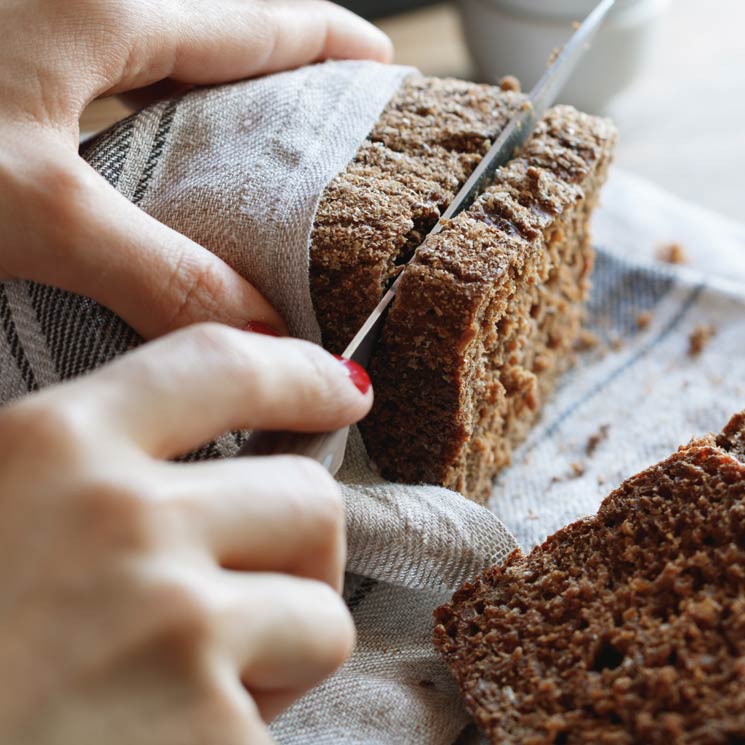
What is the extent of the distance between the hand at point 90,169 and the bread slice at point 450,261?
193 mm

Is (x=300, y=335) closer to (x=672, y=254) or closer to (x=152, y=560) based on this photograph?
(x=152, y=560)

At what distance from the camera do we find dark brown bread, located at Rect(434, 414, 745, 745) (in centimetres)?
124

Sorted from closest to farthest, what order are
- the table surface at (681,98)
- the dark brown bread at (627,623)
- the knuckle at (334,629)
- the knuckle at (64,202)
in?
the knuckle at (334,629) → the dark brown bread at (627,623) → the knuckle at (64,202) → the table surface at (681,98)

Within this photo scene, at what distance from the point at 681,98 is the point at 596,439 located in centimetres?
164

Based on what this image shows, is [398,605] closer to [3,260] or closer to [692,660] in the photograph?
[692,660]

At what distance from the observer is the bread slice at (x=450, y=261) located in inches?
59.4

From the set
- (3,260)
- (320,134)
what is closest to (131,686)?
(3,260)

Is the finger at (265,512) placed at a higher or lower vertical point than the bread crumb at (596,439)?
higher

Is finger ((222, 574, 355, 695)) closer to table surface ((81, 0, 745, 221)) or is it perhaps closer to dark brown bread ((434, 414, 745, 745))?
dark brown bread ((434, 414, 745, 745))

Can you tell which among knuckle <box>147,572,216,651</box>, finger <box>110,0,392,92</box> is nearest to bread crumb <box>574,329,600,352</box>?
finger <box>110,0,392,92</box>

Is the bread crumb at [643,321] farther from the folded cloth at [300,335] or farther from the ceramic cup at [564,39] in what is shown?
the folded cloth at [300,335]

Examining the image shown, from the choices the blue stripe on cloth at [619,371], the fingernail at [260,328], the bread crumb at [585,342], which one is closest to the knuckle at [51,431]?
the fingernail at [260,328]

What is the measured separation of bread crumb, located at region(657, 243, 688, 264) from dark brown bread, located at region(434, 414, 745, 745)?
1.08 metres

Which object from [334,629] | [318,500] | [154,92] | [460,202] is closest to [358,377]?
→ [318,500]
